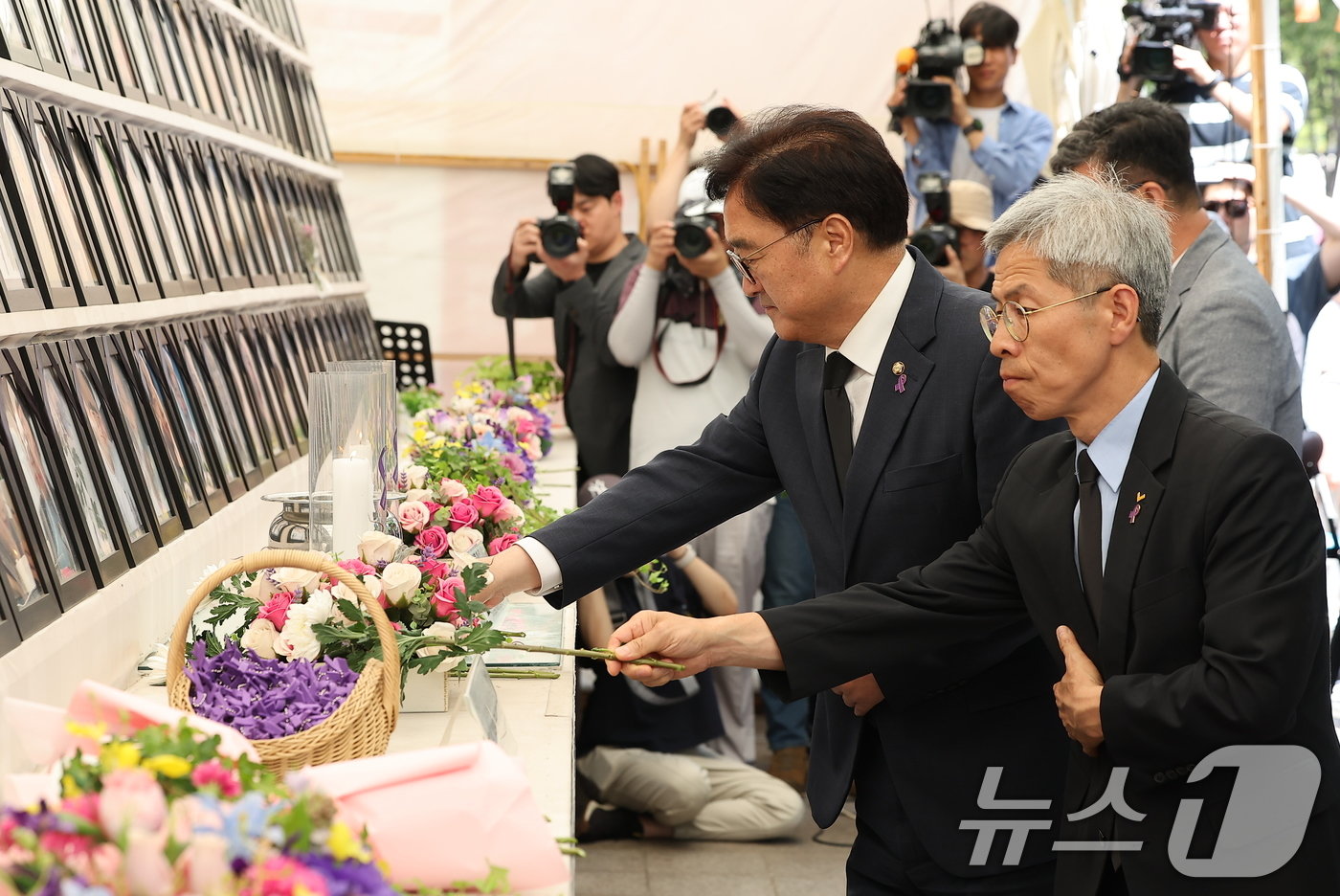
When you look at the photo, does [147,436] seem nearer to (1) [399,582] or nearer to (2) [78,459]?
(2) [78,459]

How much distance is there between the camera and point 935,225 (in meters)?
3.96

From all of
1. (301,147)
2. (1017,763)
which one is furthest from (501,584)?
(301,147)

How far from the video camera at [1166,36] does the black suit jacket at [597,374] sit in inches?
59.6

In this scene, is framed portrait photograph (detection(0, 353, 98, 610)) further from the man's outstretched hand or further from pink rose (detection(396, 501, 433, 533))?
the man's outstretched hand

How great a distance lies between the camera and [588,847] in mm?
3611

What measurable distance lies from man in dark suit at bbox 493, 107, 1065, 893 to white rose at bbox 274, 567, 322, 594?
35 centimetres

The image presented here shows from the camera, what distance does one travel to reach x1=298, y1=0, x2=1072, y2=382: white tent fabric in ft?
19.2

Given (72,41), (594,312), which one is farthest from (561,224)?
(72,41)

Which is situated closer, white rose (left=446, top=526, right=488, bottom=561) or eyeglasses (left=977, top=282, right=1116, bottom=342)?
eyeglasses (left=977, top=282, right=1116, bottom=342)

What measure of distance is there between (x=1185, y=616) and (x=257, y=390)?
219 cm

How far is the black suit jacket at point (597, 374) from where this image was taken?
161 inches

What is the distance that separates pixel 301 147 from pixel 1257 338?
9.57ft

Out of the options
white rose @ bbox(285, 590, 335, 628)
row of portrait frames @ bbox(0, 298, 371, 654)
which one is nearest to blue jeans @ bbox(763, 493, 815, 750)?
row of portrait frames @ bbox(0, 298, 371, 654)

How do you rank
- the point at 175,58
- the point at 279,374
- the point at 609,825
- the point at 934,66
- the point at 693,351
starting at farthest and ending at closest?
the point at 934,66 → the point at 693,351 → the point at 609,825 → the point at 279,374 → the point at 175,58
